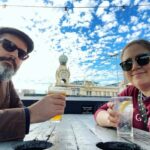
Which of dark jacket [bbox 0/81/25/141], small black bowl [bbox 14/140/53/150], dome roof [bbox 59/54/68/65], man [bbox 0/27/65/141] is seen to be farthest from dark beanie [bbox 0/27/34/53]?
dome roof [bbox 59/54/68/65]

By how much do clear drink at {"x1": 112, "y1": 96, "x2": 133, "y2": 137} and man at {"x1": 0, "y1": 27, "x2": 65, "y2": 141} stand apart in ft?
1.05

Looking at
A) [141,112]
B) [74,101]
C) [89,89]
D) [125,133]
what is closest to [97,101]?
[74,101]

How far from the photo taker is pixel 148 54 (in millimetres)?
1814

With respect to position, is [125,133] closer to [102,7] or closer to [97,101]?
[97,101]

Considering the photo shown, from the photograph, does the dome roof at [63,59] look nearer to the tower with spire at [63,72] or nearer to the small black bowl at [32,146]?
the tower with spire at [63,72]

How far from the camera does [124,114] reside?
1.35 m

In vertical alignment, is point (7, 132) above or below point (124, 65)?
below

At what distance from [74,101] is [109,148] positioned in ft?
19.5

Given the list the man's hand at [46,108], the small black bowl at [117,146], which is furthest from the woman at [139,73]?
the small black bowl at [117,146]

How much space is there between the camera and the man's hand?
1231 mm

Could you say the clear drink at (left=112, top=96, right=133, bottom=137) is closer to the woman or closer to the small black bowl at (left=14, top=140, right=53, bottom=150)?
the woman

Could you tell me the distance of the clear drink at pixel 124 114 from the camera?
1.31 meters

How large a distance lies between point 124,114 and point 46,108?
0.45 meters

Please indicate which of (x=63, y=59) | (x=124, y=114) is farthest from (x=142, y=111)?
(x=63, y=59)
